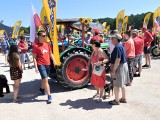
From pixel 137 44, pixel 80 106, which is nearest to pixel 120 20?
pixel 137 44

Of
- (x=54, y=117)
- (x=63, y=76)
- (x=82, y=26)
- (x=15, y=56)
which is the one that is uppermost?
(x=82, y=26)

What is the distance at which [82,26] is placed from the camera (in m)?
8.47

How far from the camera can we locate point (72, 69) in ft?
26.1

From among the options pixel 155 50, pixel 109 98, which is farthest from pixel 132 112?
pixel 155 50

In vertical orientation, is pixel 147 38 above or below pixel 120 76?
above

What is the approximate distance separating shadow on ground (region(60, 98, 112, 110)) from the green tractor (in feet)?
3.55

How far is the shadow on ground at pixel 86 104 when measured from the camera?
6.17 meters

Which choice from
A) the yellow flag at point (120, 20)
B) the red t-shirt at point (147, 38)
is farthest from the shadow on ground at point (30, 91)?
the yellow flag at point (120, 20)

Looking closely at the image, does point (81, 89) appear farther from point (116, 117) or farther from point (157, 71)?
point (157, 71)

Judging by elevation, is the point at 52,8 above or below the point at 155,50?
above

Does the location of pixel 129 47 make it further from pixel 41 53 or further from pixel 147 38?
pixel 147 38

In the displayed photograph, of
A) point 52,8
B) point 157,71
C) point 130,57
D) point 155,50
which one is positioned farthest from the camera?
point 155,50

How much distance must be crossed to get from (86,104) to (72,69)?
Result: 1.75m

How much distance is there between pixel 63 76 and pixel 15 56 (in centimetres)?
148
